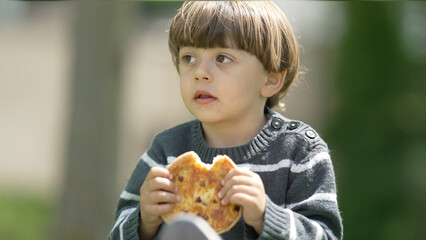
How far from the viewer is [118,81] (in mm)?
3926

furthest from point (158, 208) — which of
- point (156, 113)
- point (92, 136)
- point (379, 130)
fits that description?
point (156, 113)

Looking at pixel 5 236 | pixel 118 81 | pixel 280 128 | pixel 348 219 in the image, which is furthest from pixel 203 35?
pixel 5 236

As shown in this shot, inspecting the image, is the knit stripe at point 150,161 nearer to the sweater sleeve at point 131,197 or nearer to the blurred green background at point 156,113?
the sweater sleeve at point 131,197

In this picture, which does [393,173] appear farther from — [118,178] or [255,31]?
[255,31]

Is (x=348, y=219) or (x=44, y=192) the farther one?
(x=44, y=192)

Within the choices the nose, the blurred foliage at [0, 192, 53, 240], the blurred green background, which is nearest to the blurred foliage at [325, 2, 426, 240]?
the blurred green background

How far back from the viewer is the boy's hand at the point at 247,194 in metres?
1.55

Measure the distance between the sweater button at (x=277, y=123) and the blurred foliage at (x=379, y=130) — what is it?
3.17m

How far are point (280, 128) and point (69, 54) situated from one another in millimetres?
2553

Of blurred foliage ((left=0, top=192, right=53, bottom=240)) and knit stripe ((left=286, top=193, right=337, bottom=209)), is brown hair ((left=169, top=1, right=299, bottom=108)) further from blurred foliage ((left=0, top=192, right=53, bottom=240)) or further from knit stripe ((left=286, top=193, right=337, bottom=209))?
blurred foliage ((left=0, top=192, right=53, bottom=240))

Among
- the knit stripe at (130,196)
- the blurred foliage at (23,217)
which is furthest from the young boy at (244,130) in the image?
the blurred foliage at (23,217)

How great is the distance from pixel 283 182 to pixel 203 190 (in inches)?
9.5

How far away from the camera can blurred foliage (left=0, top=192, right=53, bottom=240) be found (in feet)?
18.9

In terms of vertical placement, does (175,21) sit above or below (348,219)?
above
